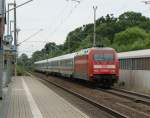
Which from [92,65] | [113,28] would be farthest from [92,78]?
[113,28]

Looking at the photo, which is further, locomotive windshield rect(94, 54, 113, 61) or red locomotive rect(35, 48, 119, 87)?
locomotive windshield rect(94, 54, 113, 61)

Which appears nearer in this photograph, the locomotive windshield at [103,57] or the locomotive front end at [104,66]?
the locomotive front end at [104,66]

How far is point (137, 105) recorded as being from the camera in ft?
74.5

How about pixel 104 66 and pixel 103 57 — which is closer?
pixel 104 66

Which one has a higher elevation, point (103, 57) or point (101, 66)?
point (103, 57)

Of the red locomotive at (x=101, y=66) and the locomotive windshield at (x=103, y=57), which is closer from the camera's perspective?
the red locomotive at (x=101, y=66)

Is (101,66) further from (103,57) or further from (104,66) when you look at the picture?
(103,57)

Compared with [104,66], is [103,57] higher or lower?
higher

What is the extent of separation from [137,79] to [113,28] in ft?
254

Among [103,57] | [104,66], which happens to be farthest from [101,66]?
Result: [103,57]

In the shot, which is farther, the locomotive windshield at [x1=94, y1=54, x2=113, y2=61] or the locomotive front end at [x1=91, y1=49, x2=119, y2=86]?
the locomotive windshield at [x1=94, y1=54, x2=113, y2=61]

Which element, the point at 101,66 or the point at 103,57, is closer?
the point at 101,66

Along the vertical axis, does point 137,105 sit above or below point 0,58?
below

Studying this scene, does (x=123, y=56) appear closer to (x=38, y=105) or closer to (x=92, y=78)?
(x=92, y=78)
